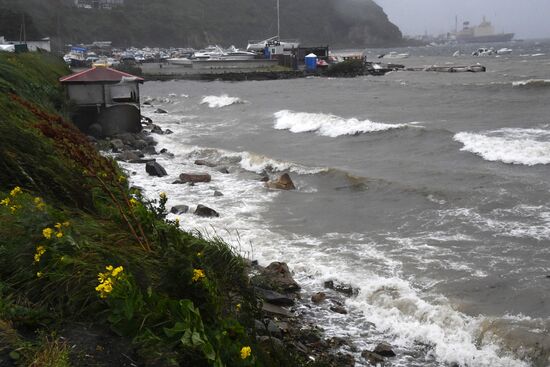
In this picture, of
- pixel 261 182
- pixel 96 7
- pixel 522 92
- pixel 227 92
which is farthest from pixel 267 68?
pixel 96 7

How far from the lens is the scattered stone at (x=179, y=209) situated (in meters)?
11.4

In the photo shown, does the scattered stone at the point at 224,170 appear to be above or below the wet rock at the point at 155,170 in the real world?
below

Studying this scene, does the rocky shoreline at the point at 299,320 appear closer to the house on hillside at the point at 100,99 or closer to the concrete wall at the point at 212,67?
the house on hillside at the point at 100,99

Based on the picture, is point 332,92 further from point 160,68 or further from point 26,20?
point 26,20

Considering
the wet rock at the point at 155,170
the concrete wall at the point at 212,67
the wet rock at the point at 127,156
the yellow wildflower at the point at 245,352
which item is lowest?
the wet rock at the point at 155,170

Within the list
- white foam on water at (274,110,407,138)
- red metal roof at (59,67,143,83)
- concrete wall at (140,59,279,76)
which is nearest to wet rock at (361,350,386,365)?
red metal roof at (59,67,143,83)

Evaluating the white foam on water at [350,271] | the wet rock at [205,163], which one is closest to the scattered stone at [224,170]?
the wet rock at [205,163]

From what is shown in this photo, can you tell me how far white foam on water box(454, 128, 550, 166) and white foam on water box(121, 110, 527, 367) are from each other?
24.7 ft

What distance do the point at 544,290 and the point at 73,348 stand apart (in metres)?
6.53

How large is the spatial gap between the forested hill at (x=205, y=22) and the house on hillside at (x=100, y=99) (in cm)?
7934

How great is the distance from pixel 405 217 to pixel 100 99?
43.5 feet

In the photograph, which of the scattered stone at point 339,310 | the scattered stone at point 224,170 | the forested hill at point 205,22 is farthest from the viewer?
the forested hill at point 205,22

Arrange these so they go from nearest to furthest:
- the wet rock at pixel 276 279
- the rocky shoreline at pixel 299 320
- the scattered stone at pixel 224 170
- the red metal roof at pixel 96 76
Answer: the rocky shoreline at pixel 299 320
the wet rock at pixel 276 279
the scattered stone at pixel 224 170
the red metal roof at pixel 96 76

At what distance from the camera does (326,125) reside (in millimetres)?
24812
